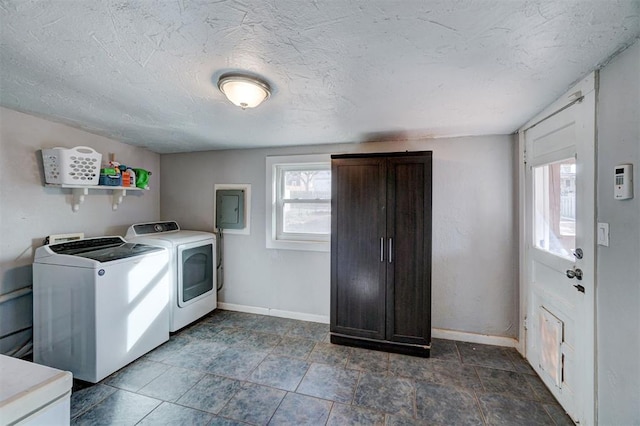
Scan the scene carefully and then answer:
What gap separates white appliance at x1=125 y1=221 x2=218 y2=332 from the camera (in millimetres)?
2699

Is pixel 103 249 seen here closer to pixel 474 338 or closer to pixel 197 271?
pixel 197 271

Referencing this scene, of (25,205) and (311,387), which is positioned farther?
(25,205)

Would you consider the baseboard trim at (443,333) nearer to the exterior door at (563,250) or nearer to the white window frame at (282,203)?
the exterior door at (563,250)

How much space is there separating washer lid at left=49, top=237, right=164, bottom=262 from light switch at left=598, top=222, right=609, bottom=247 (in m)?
3.30

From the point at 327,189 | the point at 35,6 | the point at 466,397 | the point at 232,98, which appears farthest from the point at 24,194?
the point at 466,397

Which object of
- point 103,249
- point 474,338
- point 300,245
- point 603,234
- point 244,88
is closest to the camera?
point 603,234

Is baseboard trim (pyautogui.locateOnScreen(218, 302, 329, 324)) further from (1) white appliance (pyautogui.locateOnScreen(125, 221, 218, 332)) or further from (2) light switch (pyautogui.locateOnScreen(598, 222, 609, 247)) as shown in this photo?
(2) light switch (pyautogui.locateOnScreen(598, 222, 609, 247))

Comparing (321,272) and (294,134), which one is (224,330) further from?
(294,134)

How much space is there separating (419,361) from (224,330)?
2.03 meters

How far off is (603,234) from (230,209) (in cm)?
330

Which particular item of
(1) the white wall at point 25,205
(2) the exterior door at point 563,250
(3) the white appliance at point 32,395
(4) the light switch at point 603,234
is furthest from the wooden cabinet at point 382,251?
(1) the white wall at point 25,205

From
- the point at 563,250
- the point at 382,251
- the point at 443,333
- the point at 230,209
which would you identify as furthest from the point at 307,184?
the point at 563,250

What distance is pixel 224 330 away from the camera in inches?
112

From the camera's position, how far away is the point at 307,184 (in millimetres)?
3164
